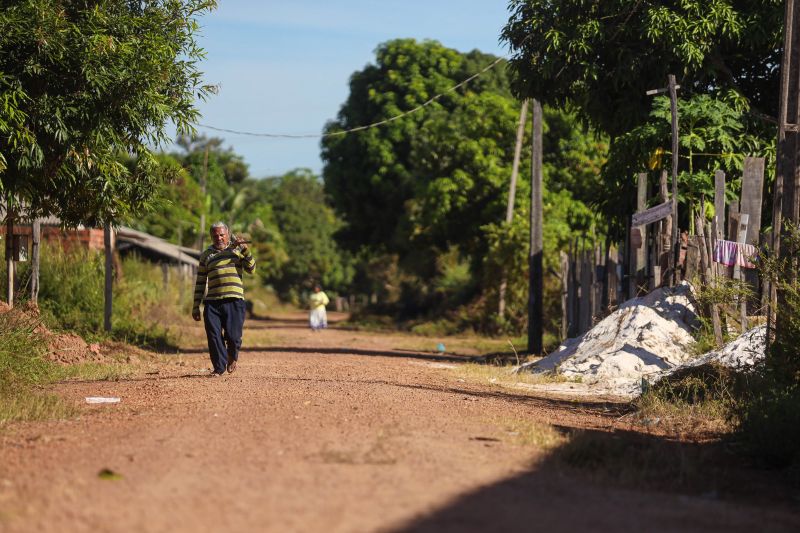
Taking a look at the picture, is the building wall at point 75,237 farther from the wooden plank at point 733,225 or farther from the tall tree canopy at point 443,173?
the wooden plank at point 733,225

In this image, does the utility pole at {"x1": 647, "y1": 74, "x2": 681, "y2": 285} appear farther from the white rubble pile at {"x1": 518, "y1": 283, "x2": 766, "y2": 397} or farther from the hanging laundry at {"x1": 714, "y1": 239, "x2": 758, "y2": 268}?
the hanging laundry at {"x1": 714, "y1": 239, "x2": 758, "y2": 268}

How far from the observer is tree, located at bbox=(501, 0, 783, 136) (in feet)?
61.3

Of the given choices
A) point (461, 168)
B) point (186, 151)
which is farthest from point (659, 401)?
point (186, 151)

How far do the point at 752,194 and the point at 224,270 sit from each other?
8059 mm

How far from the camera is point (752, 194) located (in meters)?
16.2

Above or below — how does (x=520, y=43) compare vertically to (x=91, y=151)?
above

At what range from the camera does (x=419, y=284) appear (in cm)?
A: 4834

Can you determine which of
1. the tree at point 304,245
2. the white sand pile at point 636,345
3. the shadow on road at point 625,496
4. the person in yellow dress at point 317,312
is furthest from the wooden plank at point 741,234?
the tree at point 304,245

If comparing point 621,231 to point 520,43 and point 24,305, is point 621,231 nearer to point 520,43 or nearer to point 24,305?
point 520,43

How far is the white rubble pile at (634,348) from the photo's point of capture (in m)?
15.2

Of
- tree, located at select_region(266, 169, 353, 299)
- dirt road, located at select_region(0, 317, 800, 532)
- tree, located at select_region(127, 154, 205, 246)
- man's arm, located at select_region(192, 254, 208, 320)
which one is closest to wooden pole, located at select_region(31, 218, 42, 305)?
man's arm, located at select_region(192, 254, 208, 320)

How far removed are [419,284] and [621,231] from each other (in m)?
27.6

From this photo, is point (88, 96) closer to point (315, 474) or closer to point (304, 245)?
point (315, 474)

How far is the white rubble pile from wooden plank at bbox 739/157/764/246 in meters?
1.29
